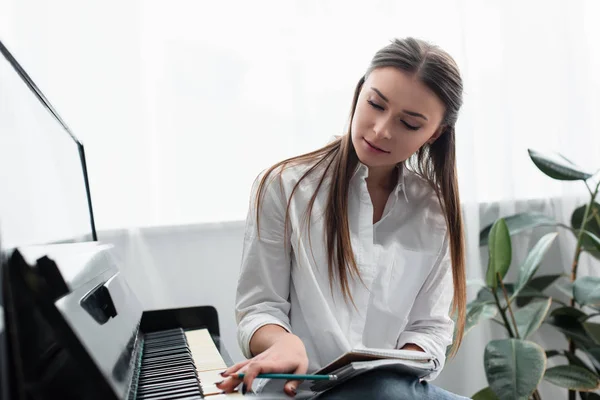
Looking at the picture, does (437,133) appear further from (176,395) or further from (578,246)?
(578,246)

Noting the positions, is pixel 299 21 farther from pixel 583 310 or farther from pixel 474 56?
pixel 583 310

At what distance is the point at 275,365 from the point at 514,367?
3.79 ft

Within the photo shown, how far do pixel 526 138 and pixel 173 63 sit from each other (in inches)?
49.3

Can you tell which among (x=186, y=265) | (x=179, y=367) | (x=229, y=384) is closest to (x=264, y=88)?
(x=186, y=265)

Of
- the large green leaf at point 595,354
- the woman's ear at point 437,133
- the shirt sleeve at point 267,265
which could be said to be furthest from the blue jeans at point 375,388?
the large green leaf at point 595,354

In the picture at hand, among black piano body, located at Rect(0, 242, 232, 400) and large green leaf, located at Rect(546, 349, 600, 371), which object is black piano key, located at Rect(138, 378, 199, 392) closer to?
black piano body, located at Rect(0, 242, 232, 400)

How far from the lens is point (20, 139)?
820 millimetres

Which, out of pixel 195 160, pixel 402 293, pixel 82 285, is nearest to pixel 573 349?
pixel 402 293

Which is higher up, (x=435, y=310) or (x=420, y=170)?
(x=420, y=170)

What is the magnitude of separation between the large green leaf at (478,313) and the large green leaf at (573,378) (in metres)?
0.25

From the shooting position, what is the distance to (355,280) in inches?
A: 48.8

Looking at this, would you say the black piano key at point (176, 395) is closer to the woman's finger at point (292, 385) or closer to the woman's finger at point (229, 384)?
the woman's finger at point (229, 384)

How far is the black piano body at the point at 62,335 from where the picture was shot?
485mm

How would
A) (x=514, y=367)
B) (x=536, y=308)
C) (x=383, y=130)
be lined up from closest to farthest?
(x=383, y=130) < (x=514, y=367) < (x=536, y=308)
